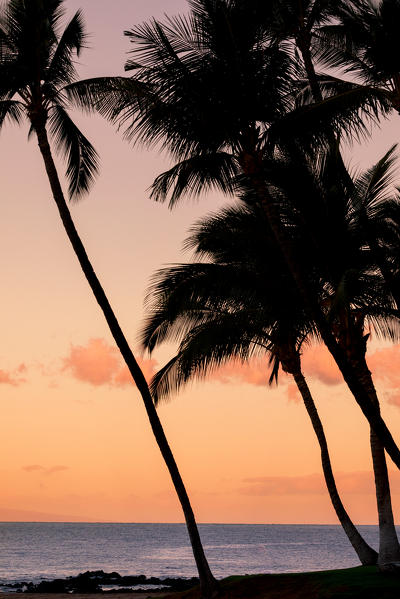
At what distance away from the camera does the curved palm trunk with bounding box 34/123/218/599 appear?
15234 millimetres

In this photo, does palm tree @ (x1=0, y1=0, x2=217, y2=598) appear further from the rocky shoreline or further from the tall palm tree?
the rocky shoreline

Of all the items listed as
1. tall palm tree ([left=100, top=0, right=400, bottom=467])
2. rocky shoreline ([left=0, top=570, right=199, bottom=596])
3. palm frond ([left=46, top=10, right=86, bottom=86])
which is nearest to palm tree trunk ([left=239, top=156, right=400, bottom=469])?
tall palm tree ([left=100, top=0, right=400, bottom=467])

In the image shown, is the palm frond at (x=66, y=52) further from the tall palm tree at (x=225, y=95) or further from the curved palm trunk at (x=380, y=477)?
the curved palm trunk at (x=380, y=477)

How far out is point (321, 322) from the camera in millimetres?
13555

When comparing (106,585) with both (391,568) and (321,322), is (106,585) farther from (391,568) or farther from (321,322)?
(321,322)

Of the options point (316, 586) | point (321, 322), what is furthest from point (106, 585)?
point (321, 322)

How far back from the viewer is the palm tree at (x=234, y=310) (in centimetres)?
1798

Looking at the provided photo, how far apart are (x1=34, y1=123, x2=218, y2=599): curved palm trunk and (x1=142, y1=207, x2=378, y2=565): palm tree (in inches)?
124

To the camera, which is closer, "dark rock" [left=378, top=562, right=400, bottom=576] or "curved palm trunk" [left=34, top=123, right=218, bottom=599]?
"dark rock" [left=378, top=562, right=400, bottom=576]

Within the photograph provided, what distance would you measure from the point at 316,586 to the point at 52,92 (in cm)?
1216

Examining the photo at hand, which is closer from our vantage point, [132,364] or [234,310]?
[132,364]

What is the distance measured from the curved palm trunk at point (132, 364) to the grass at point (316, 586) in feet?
2.09

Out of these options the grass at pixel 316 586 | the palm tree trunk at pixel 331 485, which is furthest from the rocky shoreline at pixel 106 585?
the grass at pixel 316 586

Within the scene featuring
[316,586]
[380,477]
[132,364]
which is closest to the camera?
[316,586]
